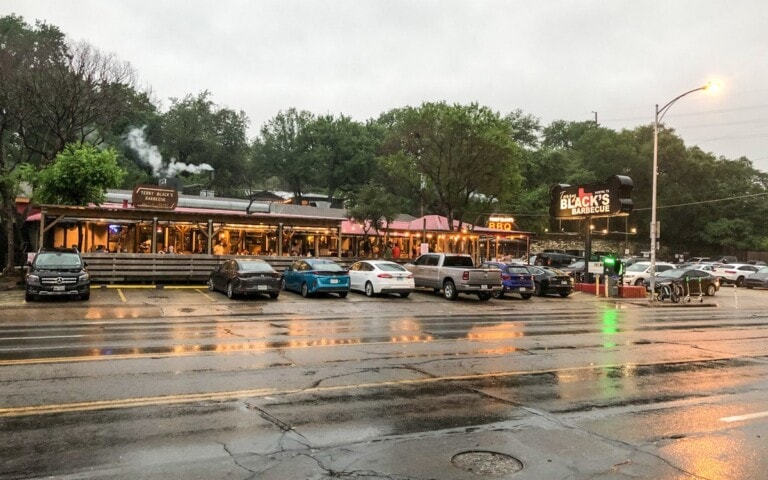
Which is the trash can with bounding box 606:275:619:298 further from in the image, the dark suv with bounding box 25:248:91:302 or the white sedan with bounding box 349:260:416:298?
the dark suv with bounding box 25:248:91:302

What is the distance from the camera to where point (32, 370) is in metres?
8.70

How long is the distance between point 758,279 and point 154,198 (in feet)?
127

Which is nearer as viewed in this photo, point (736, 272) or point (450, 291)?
point (450, 291)

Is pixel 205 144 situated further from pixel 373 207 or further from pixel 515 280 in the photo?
pixel 515 280

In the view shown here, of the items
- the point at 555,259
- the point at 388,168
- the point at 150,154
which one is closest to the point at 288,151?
the point at 150,154

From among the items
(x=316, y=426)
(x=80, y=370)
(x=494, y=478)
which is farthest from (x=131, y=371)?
(x=494, y=478)

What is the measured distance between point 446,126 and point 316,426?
3169cm

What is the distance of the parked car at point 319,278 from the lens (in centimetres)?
2366

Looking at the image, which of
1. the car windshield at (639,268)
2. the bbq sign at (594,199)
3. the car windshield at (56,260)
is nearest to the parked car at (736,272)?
the car windshield at (639,268)

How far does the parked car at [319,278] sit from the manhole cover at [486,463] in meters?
18.5

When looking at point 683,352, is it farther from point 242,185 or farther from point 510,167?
→ point 242,185

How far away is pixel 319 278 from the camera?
23641mm

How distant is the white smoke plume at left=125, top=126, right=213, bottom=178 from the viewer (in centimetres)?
6266

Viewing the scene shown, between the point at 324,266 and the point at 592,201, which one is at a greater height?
the point at 592,201
